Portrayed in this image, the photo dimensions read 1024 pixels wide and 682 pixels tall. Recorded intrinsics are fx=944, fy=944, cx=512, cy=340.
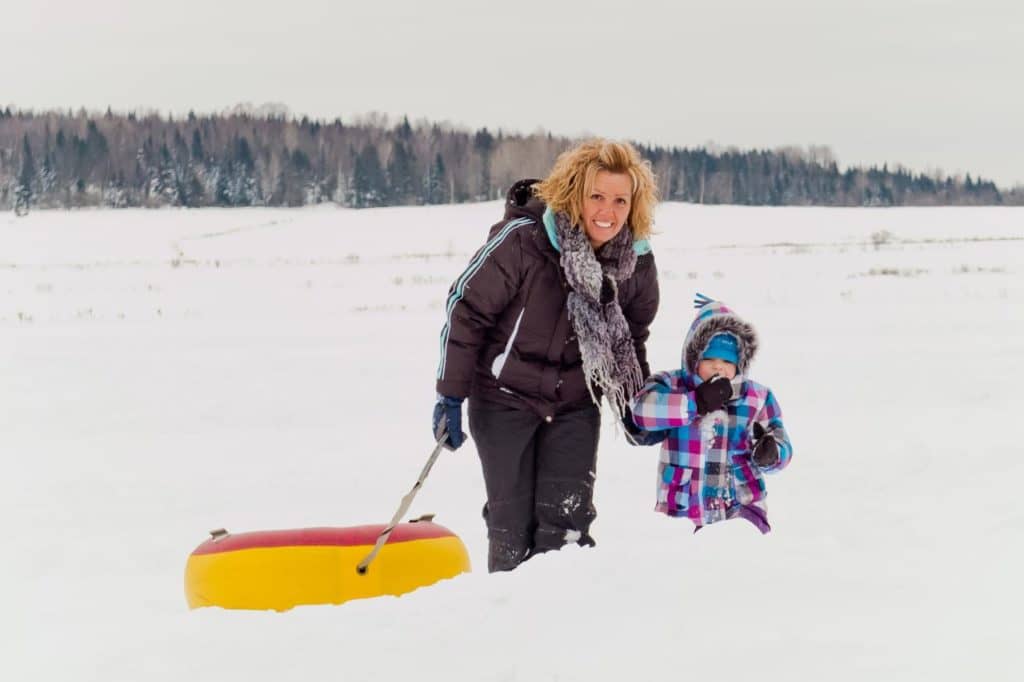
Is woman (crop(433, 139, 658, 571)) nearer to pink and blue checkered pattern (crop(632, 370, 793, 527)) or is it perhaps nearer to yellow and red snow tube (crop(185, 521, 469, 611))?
pink and blue checkered pattern (crop(632, 370, 793, 527))

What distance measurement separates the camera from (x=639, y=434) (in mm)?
3627

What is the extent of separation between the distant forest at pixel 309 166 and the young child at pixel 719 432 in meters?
64.1

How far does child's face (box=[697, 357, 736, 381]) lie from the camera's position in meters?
3.59

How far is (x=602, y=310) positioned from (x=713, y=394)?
507 mm

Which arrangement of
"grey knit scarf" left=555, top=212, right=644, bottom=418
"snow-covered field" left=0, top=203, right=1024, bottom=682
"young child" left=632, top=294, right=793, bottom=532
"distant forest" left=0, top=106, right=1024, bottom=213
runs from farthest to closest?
"distant forest" left=0, top=106, right=1024, bottom=213
"young child" left=632, top=294, right=793, bottom=532
"grey knit scarf" left=555, top=212, right=644, bottom=418
"snow-covered field" left=0, top=203, right=1024, bottom=682

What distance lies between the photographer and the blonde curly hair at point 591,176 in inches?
130

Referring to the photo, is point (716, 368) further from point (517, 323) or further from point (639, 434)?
point (517, 323)

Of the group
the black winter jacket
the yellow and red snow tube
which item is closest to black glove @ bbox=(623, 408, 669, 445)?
the black winter jacket

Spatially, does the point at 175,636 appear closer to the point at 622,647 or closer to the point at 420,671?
the point at 420,671

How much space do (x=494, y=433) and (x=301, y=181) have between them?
2779 inches

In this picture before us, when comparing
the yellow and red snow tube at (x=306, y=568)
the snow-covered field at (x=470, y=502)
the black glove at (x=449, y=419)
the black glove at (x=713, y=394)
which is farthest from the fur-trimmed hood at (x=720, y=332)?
the yellow and red snow tube at (x=306, y=568)

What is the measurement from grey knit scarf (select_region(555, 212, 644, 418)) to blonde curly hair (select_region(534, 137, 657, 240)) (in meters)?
0.05

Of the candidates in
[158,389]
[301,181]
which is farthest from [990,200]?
[158,389]

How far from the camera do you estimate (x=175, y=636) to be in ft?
8.49
